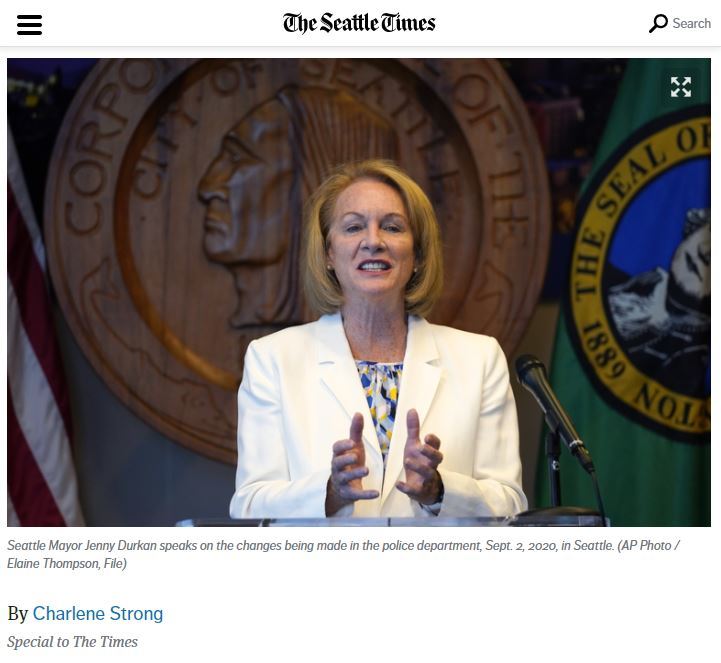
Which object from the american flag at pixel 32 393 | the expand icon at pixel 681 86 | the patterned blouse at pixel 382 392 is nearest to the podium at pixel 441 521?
the patterned blouse at pixel 382 392

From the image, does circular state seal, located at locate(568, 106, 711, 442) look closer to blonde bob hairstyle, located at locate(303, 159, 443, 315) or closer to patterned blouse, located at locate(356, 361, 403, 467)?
blonde bob hairstyle, located at locate(303, 159, 443, 315)

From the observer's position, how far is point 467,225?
3328 mm

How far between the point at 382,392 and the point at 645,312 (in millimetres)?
1299

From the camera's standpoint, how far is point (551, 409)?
203 centimetres

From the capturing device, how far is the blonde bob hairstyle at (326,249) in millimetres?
2518

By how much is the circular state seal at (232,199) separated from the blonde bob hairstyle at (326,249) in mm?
724

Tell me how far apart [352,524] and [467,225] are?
155 centimetres

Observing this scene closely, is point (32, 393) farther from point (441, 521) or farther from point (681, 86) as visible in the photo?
point (681, 86)

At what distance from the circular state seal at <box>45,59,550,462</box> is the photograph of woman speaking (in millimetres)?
765

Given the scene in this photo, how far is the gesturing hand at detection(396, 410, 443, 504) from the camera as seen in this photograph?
6.31ft
